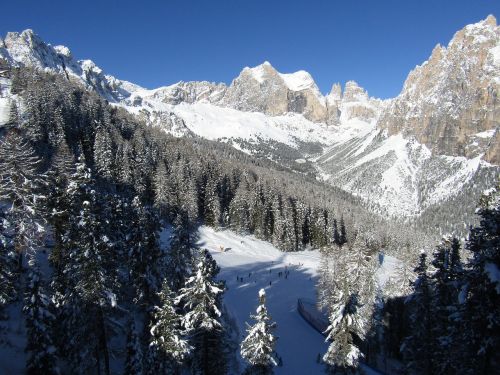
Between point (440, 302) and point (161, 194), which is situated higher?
point (161, 194)

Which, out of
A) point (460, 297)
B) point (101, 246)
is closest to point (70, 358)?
point (101, 246)

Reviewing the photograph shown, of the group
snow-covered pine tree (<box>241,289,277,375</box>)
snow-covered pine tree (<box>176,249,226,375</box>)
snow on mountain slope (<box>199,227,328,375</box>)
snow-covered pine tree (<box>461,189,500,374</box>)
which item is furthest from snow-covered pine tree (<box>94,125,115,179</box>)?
snow-covered pine tree (<box>461,189,500,374</box>)

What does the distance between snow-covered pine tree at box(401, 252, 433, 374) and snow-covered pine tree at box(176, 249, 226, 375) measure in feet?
41.2

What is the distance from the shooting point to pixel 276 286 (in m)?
70.2

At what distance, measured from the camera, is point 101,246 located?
21.9m

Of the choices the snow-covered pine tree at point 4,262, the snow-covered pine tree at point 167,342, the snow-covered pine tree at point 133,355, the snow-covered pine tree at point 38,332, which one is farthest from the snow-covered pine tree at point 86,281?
the snow-covered pine tree at point 4,262

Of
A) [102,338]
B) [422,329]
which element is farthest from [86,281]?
[422,329]

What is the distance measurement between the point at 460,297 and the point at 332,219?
104 m

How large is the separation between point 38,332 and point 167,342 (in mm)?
6903

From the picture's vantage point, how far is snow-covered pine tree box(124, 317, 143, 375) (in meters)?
22.4

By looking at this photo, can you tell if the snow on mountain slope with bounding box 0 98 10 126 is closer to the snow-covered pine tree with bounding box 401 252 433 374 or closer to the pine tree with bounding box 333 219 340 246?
the snow-covered pine tree with bounding box 401 252 433 374

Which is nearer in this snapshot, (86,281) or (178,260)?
(86,281)

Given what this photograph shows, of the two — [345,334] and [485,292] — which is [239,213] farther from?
[485,292]

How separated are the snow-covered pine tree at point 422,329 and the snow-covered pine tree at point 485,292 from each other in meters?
9.39
